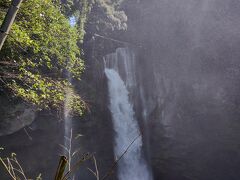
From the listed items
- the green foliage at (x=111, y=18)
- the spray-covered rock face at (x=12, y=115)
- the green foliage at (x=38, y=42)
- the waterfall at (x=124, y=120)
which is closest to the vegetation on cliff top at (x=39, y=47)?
the green foliage at (x=38, y=42)

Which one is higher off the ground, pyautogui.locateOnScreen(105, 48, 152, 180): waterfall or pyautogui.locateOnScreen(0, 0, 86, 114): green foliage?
pyautogui.locateOnScreen(0, 0, 86, 114): green foliage

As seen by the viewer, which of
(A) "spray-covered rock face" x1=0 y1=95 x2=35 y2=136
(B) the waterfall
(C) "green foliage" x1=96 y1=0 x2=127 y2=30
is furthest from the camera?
(C) "green foliage" x1=96 y1=0 x2=127 y2=30

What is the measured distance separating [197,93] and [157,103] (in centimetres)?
285

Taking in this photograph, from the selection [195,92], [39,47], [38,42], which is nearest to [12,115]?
[38,42]

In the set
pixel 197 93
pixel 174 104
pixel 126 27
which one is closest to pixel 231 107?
pixel 197 93

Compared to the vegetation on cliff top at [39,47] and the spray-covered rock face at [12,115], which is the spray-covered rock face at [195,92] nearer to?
the spray-covered rock face at [12,115]

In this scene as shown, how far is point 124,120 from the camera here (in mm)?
20734

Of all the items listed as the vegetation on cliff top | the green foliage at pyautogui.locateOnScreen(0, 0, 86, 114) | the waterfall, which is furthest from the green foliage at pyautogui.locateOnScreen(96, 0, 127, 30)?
the green foliage at pyautogui.locateOnScreen(0, 0, 86, 114)

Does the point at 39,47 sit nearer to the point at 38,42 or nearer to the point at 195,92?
the point at 38,42

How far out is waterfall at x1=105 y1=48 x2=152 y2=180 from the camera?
67.1 ft

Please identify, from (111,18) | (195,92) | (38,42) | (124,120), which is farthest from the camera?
(111,18)

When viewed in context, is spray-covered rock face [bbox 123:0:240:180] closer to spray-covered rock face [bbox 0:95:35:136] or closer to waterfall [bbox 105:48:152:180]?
waterfall [bbox 105:48:152:180]

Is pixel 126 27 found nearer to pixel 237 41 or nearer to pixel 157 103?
pixel 157 103

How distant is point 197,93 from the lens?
20.0m
